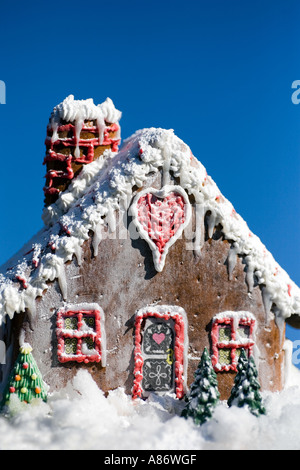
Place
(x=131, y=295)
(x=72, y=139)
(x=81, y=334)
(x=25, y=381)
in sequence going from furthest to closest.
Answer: (x=72, y=139), (x=131, y=295), (x=81, y=334), (x=25, y=381)

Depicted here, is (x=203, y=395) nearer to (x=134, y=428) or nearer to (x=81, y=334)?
(x=134, y=428)

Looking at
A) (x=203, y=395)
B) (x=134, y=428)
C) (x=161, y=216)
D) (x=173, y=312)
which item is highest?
(x=161, y=216)

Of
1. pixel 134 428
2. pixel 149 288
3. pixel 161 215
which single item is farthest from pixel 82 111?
pixel 134 428

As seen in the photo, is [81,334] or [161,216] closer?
[81,334]

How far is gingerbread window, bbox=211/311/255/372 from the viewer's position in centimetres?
1013

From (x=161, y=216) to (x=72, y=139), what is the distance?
7.78 feet

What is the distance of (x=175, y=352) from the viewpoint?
10.1 metres

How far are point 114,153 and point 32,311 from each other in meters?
2.89

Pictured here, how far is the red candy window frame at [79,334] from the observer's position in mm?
9953

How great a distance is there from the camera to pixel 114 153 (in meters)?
11.3

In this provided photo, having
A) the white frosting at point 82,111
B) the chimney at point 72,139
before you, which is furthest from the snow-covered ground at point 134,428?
the white frosting at point 82,111

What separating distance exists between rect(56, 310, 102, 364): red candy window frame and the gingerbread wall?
10cm

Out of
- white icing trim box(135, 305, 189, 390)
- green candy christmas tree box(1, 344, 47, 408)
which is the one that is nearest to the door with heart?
white icing trim box(135, 305, 189, 390)

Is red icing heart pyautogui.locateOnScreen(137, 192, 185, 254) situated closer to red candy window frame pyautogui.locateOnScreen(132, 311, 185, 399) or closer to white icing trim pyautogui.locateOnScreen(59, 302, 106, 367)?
red candy window frame pyautogui.locateOnScreen(132, 311, 185, 399)
